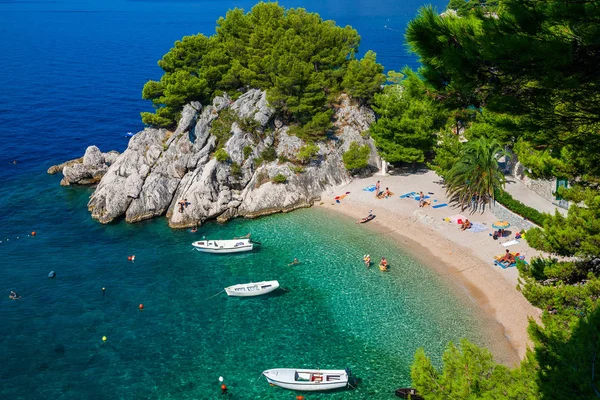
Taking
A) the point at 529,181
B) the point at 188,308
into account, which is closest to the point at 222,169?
the point at 188,308

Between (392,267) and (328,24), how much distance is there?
111 ft

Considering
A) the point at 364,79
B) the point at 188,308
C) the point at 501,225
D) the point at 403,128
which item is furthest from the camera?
the point at 364,79

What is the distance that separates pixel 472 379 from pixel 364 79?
41.2 meters

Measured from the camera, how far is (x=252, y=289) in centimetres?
3428

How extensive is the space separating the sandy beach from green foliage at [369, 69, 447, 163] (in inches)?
116

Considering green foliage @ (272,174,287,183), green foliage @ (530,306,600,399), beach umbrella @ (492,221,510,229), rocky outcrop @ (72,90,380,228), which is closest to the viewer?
green foliage @ (530,306,600,399)

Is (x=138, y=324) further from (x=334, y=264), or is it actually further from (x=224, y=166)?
(x=224, y=166)

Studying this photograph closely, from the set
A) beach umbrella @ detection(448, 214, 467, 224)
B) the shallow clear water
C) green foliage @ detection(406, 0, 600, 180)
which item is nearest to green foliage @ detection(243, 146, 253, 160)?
the shallow clear water

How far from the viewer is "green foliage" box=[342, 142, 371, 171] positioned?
4938 centimetres

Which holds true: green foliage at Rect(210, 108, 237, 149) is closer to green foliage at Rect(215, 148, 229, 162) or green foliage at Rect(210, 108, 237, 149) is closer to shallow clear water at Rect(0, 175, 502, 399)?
green foliage at Rect(215, 148, 229, 162)

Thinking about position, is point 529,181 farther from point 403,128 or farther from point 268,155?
point 268,155

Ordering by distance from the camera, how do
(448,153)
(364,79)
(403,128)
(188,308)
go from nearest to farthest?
(188,308) → (448,153) → (403,128) → (364,79)

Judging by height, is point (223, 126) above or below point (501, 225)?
above

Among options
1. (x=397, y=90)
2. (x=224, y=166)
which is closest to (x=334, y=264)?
(x=224, y=166)
